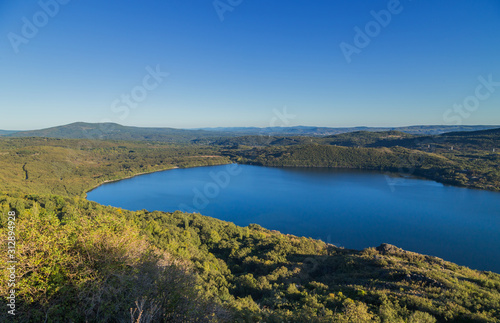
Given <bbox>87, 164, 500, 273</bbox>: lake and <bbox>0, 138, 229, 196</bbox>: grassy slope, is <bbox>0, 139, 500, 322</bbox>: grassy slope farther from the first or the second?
<bbox>0, 138, 229, 196</bbox>: grassy slope

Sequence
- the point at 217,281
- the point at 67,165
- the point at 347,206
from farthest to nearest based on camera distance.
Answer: the point at 67,165 → the point at 347,206 → the point at 217,281

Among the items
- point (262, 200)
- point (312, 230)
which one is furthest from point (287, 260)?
point (262, 200)

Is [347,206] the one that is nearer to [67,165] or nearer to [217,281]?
[217,281]

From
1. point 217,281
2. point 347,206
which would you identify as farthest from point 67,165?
point 347,206

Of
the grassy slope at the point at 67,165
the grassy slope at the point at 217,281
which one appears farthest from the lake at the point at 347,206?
the grassy slope at the point at 217,281

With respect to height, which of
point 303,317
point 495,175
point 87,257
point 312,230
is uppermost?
point 87,257

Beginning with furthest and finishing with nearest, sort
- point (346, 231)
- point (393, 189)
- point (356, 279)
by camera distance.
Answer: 1. point (393, 189)
2. point (346, 231)
3. point (356, 279)

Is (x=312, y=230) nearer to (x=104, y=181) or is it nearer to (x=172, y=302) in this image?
(x=172, y=302)

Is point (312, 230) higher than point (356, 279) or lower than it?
lower
